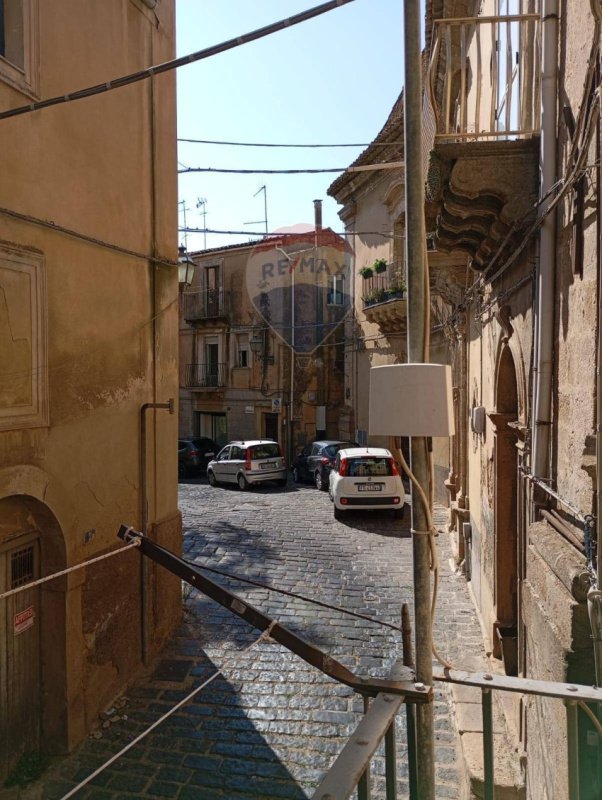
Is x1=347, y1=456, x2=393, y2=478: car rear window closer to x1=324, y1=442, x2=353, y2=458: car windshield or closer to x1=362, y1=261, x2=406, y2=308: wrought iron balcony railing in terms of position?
x1=324, y1=442, x2=353, y2=458: car windshield

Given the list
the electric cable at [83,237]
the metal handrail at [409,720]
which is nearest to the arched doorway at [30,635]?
the electric cable at [83,237]

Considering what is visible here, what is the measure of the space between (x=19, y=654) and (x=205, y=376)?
966 inches

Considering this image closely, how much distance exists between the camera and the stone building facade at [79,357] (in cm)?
474

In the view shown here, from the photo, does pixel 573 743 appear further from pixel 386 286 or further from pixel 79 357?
pixel 386 286

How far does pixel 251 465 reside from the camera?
18.0 m

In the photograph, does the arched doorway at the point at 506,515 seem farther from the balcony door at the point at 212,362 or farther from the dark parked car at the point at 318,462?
the balcony door at the point at 212,362

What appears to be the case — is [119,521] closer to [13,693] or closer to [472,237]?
[13,693]

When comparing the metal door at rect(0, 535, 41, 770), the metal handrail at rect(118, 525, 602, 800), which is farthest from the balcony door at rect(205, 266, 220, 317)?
Answer: the metal handrail at rect(118, 525, 602, 800)

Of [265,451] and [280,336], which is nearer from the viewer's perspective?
[265,451]

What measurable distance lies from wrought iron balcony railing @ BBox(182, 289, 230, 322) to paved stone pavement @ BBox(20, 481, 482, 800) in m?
18.9

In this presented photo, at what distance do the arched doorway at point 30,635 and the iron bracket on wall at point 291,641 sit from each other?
45.7 inches

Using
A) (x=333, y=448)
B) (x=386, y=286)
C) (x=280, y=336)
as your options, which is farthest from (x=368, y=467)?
(x=280, y=336)

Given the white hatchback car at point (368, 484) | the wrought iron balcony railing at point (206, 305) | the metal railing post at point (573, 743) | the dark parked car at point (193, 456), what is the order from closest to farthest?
the metal railing post at point (573, 743)
the white hatchback car at point (368, 484)
the dark parked car at point (193, 456)
the wrought iron balcony railing at point (206, 305)

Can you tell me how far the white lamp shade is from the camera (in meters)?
1.98
